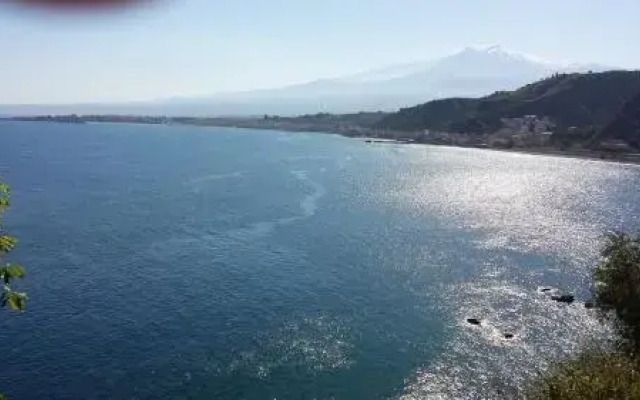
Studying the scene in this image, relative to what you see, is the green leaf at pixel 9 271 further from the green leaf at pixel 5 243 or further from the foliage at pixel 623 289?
the foliage at pixel 623 289

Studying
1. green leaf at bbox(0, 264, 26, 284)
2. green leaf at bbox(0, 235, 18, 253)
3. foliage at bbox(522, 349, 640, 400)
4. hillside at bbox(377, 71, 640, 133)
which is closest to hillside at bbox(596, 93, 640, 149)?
hillside at bbox(377, 71, 640, 133)

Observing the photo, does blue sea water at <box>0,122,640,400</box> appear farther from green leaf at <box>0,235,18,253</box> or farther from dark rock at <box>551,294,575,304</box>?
green leaf at <box>0,235,18,253</box>

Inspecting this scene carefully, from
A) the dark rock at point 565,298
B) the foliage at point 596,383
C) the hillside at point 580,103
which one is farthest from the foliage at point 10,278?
the hillside at point 580,103

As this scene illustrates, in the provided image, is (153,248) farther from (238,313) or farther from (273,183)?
(273,183)

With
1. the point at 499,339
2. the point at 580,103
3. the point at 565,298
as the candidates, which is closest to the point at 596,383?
the point at 499,339

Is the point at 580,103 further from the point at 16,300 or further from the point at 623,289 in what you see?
the point at 16,300

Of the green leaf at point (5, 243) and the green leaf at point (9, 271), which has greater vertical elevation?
the green leaf at point (5, 243)
